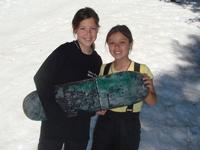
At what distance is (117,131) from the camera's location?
3.45m

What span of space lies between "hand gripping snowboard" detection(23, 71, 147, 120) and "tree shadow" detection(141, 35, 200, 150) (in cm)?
222

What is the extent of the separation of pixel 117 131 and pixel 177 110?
3.11m

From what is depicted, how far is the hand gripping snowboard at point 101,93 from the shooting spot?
3.38 m

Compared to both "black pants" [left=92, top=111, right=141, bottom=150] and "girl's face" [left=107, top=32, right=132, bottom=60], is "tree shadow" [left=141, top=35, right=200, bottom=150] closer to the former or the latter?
"black pants" [left=92, top=111, right=141, bottom=150]

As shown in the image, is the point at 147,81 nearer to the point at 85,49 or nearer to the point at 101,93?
the point at 101,93

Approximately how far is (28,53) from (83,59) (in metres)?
5.61

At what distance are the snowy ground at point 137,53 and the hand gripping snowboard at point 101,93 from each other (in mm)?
2183

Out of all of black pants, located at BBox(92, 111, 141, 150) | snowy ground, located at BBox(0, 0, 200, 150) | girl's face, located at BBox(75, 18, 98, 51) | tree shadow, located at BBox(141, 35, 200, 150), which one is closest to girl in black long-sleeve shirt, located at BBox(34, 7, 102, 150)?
girl's face, located at BBox(75, 18, 98, 51)

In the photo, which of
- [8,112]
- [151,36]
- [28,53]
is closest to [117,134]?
[8,112]

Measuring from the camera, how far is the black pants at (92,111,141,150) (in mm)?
3416

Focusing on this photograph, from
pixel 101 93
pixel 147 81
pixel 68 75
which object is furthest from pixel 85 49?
pixel 147 81

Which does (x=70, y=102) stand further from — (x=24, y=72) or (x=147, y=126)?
(x=24, y=72)

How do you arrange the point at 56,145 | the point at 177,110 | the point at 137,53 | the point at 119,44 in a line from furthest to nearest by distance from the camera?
the point at 137,53 < the point at 177,110 < the point at 56,145 < the point at 119,44

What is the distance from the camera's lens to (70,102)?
136 inches
